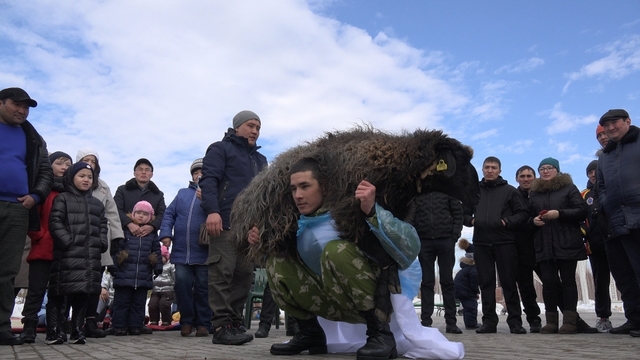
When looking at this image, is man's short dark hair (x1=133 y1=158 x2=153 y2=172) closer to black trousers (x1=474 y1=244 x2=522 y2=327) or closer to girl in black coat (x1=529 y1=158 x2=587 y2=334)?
black trousers (x1=474 y1=244 x2=522 y2=327)

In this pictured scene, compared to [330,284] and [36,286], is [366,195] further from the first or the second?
[36,286]

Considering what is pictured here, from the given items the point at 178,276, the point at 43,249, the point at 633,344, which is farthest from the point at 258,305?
the point at 633,344

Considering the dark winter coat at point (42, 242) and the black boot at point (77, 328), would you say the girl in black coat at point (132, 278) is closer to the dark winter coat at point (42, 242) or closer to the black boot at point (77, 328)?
the dark winter coat at point (42, 242)

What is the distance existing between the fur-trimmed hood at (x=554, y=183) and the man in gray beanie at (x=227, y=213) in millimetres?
4142

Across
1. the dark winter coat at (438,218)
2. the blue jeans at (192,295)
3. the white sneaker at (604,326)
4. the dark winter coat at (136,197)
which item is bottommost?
the white sneaker at (604,326)

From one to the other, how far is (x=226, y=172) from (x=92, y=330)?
8.96 feet

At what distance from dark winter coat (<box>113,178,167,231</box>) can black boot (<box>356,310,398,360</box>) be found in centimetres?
574

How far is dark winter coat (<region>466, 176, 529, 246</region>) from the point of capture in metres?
8.04

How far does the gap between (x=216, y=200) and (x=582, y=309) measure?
46.3 ft

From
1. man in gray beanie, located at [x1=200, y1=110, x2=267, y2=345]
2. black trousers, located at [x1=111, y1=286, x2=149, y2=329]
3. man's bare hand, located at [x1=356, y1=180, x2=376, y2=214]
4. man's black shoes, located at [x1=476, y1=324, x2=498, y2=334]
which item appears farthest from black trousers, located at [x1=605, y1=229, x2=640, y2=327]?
black trousers, located at [x1=111, y1=286, x2=149, y2=329]

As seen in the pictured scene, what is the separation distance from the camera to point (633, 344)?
5176mm

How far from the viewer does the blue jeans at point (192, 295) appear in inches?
300

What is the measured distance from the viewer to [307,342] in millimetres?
4145

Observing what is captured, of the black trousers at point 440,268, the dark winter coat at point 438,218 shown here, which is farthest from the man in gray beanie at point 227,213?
the black trousers at point 440,268
